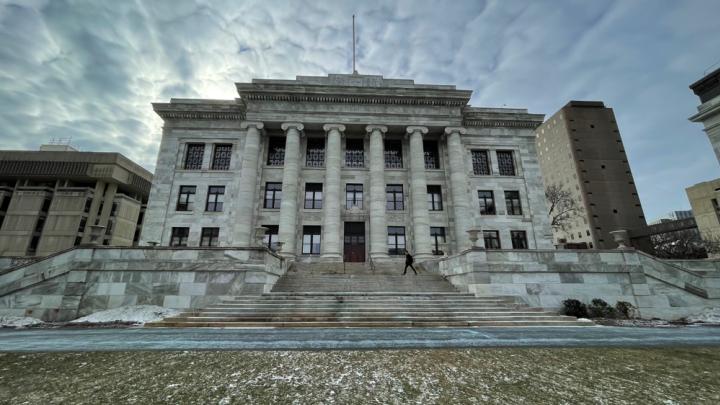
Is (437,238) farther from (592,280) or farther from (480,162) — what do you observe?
(592,280)

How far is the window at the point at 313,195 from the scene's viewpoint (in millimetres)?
25750

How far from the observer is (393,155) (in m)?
28.3

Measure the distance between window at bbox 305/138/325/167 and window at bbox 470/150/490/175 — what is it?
47.9 feet

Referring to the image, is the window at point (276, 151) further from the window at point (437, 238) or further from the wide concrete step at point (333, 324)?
the wide concrete step at point (333, 324)

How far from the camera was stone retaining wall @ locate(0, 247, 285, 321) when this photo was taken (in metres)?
12.6

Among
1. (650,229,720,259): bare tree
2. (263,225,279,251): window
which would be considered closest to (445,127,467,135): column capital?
(263,225,279,251): window

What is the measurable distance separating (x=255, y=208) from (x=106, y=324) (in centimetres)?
1430

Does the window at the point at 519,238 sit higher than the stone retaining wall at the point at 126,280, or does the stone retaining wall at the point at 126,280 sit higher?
the window at the point at 519,238

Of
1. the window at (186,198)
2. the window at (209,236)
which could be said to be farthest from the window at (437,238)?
the window at (186,198)

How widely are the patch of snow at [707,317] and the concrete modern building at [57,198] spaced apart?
76376 mm

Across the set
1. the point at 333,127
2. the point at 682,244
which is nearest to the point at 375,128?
the point at 333,127

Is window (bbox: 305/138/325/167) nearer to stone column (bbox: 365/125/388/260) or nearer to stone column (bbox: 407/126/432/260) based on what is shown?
stone column (bbox: 365/125/388/260)

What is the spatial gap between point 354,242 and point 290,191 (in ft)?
22.8

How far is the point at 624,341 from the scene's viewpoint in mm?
6727
